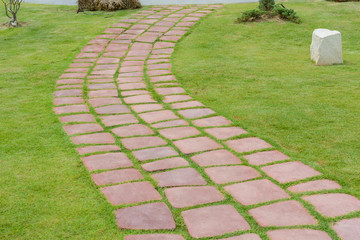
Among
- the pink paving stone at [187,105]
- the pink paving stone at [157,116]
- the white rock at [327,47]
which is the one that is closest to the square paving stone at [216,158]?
the pink paving stone at [157,116]

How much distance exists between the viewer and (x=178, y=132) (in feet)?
13.8

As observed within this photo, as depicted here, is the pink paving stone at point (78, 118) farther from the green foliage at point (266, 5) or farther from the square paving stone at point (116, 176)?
the green foliage at point (266, 5)

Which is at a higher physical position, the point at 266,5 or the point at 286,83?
the point at 266,5

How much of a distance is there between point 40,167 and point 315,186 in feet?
6.92

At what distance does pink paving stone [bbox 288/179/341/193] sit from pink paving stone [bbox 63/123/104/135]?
6.58ft

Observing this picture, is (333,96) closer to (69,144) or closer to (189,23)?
(69,144)

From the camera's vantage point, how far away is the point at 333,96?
5.09 meters

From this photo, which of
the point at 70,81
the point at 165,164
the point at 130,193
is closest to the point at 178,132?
the point at 165,164

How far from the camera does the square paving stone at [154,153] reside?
12.0 feet

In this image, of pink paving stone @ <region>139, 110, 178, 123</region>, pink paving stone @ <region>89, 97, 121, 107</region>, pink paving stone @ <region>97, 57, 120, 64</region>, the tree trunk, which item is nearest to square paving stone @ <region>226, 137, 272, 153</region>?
pink paving stone @ <region>139, 110, 178, 123</region>

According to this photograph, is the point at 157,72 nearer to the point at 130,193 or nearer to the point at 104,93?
the point at 104,93

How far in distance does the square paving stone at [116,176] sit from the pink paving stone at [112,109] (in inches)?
58.2

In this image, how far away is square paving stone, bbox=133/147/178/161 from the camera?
366 centimetres

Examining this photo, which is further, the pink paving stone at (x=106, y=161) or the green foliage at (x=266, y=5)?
the green foliage at (x=266, y=5)
